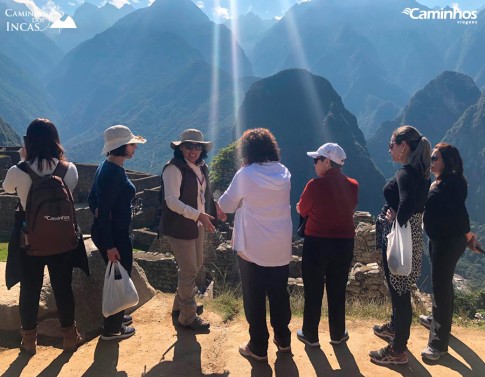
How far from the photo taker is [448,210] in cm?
383

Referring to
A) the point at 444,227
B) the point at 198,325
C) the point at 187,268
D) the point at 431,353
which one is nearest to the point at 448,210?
the point at 444,227

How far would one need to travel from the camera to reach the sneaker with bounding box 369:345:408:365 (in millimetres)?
3838

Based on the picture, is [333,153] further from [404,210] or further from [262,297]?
[262,297]

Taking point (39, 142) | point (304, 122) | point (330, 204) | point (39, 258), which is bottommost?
point (39, 258)

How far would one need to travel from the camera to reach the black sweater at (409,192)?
3.52 m

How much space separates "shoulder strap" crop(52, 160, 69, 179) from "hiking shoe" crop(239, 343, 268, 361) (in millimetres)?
2412

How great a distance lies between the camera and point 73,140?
177500mm

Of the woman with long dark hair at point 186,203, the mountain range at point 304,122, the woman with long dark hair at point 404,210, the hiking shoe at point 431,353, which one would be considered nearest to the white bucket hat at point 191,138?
the woman with long dark hair at point 186,203

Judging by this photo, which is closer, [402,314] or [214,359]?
[402,314]

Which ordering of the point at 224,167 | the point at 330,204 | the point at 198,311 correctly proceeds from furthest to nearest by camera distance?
the point at 224,167 → the point at 198,311 → the point at 330,204

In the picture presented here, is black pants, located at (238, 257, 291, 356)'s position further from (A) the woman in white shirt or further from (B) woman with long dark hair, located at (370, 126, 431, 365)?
(B) woman with long dark hair, located at (370, 126, 431, 365)

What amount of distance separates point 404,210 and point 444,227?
0.62 metres

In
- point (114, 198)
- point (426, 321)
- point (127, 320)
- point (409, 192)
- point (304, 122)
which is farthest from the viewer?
point (304, 122)

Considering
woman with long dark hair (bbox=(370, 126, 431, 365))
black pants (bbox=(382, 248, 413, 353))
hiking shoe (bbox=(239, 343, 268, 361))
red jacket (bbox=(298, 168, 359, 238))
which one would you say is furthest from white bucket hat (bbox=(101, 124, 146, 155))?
black pants (bbox=(382, 248, 413, 353))
